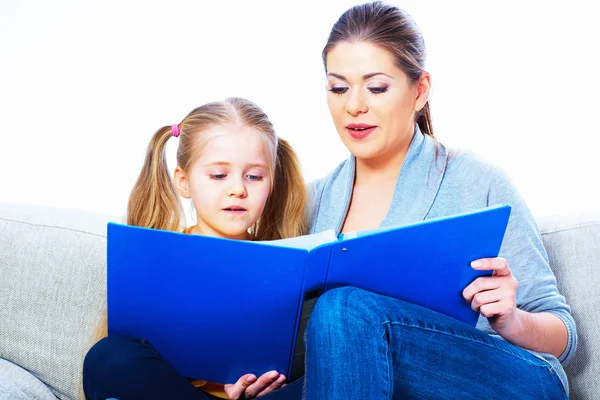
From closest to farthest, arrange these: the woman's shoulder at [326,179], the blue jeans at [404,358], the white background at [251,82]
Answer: the blue jeans at [404,358] → the woman's shoulder at [326,179] → the white background at [251,82]

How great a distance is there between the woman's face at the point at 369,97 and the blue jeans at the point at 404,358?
583 millimetres

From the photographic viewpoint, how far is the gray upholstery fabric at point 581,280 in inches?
64.9

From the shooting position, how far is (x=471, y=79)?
2469mm

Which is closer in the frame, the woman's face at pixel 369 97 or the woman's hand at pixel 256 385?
the woman's hand at pixel 256 385

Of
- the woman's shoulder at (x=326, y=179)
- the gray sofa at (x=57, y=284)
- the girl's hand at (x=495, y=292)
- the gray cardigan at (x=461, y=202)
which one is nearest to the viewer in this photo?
the girl's hand at (x=495, y=292)

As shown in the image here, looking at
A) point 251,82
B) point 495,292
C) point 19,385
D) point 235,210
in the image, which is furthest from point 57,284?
point 495,292

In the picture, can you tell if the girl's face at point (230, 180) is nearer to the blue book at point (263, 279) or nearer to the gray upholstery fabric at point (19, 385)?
the blue book at point (263, 279)

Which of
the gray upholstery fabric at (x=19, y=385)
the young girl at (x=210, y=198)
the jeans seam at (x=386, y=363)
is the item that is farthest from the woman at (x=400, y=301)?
the gray upholstery fabric at (x=19, y=385)

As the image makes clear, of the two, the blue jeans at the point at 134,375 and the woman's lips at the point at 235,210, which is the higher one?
the woman's lips at the point at 235,210

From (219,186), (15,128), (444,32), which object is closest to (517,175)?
(444,32)

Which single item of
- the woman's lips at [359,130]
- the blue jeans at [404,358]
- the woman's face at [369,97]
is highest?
the woman's face at [369,97]

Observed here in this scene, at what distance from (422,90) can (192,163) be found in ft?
1.91

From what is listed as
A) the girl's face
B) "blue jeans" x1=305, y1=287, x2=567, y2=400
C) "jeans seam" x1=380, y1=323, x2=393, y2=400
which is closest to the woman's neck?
the girl's face

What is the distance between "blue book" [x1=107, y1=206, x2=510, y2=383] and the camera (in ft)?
3.84
